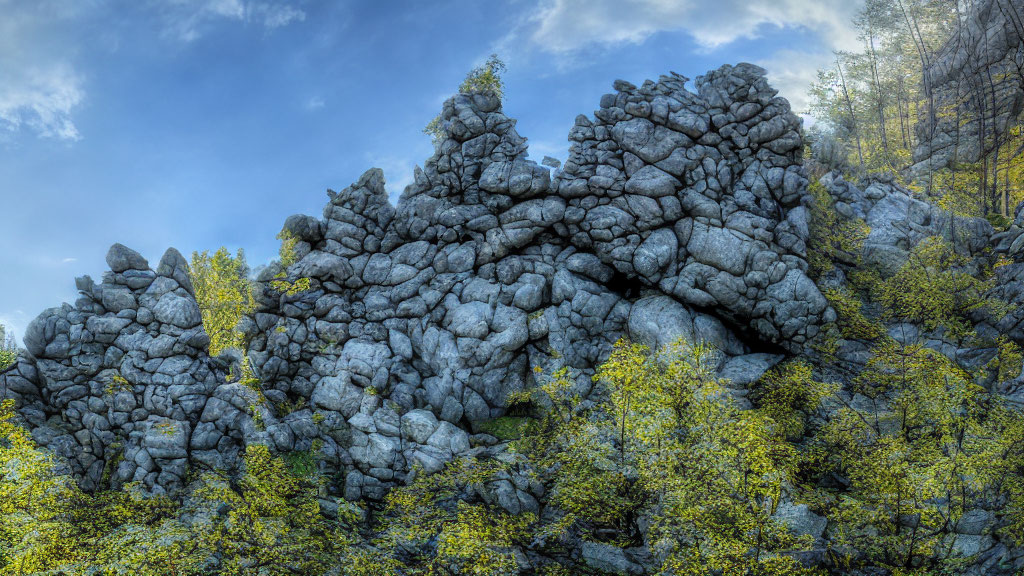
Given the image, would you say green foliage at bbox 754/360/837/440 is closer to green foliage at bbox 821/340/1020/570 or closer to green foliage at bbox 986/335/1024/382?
green foliage at bbox 821/340/1020/570

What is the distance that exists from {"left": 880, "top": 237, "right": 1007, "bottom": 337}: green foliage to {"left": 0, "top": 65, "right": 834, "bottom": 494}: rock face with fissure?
547 cm

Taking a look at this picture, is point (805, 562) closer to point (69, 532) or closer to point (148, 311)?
point (69, 532)

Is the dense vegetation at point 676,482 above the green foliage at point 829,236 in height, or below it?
below

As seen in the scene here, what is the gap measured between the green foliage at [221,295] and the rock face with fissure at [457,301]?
153 inches

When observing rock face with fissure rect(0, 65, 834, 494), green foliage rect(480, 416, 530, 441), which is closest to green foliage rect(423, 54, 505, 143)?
rock face with fissure rect(0, 65, 834, 494)

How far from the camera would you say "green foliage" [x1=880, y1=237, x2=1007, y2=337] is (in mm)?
38656

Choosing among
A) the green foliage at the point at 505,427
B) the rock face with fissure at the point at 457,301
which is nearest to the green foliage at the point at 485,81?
the rock face with fissure at the point at 457,301

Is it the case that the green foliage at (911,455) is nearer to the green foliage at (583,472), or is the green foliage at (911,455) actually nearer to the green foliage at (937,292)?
the green foliage at (937,292)

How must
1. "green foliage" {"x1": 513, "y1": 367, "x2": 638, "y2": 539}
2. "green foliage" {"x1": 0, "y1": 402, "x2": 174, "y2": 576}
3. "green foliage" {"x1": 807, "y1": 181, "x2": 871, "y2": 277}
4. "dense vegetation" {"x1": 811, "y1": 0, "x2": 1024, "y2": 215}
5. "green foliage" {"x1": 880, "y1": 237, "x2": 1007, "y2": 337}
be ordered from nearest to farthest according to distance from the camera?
"green foliage" {"x1": 0, "y1": 402, "x2": 174, "y2": 576} < "green foliage" {"x1": 513, "y1": 367, "x2": 638, "y2": 539} < "green foliage" {"x1": 880, "y1": 237, "x2": 1007, "y2": 337} < "green foliage" {"x1": 807, "y1": 181, "x2": 871, "y2": 277} < "dense vegetation" {"x1": 811, "y1": 0, "x2": 1024, "y2": 215}

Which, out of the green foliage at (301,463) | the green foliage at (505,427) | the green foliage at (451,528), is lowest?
the green foliage at (451,528)

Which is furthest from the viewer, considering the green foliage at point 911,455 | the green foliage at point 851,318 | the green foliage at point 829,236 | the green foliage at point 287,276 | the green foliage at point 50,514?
the green foliage at point 287,276

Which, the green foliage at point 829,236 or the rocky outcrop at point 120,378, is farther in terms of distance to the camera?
the green foliage at point 829,236

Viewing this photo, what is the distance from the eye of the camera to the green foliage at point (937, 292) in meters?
38.7

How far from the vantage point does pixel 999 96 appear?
5391 cm
